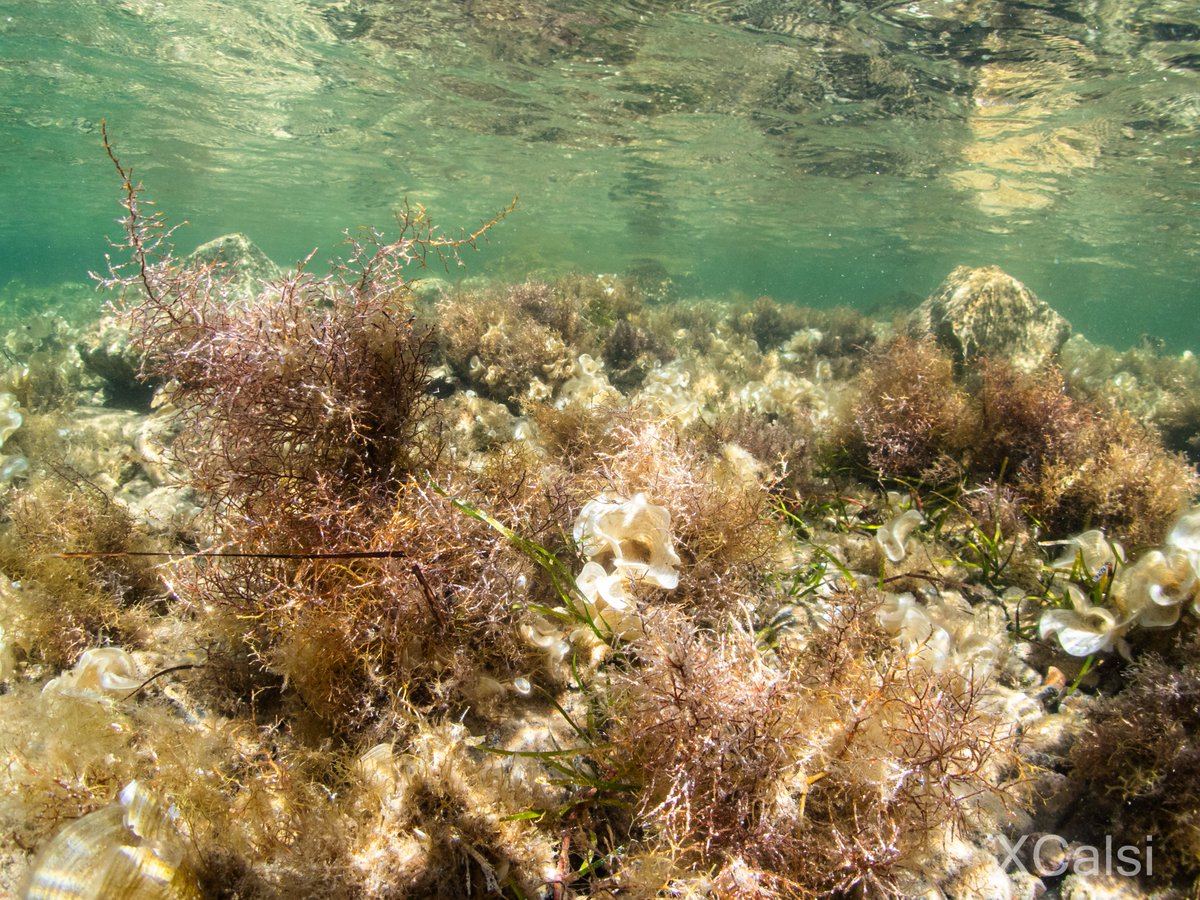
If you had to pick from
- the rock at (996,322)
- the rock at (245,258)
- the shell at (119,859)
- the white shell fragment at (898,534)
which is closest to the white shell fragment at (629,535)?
the white shell fragment at (898,534)

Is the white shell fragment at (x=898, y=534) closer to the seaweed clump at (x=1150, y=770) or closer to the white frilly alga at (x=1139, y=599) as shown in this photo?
the white frilly alga at (x=1139, y=599)

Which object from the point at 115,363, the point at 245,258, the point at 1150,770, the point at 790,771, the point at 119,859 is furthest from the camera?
the point at 245,258

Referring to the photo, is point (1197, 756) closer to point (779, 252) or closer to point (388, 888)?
point (388, 888)

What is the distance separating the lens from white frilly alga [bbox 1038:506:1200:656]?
2.71 metres

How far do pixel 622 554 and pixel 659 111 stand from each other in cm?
1973

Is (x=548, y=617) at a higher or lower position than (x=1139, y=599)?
lower

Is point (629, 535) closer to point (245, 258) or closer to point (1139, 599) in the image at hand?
point (1139, 599)

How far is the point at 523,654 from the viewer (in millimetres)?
2734

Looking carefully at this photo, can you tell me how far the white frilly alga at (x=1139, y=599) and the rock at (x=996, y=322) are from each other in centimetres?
599

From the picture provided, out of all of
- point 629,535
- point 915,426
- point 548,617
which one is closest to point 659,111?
point 915,426

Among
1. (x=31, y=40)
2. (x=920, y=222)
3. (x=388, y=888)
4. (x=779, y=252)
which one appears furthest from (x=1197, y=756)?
(x=779, y=252)

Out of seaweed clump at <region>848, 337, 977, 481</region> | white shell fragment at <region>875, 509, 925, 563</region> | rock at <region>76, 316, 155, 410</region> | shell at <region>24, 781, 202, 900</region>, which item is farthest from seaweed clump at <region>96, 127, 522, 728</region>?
rock at <region>76, 316, 155, 410</region>

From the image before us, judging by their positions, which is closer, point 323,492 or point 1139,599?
point 323,492

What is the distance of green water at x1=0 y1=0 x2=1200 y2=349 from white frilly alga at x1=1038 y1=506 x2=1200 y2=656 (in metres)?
6.98
